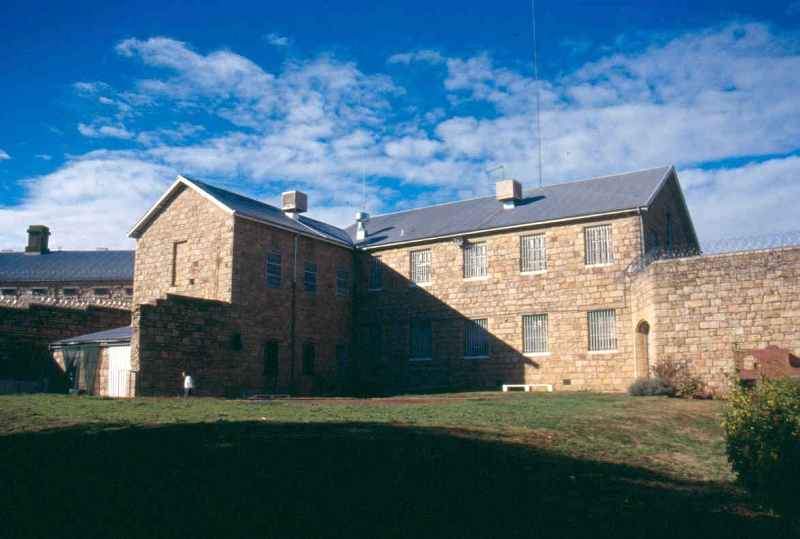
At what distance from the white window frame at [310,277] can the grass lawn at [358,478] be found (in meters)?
16.1

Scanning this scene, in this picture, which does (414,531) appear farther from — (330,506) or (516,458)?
(516,458)

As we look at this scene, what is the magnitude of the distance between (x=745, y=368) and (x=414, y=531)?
15700 millimetres

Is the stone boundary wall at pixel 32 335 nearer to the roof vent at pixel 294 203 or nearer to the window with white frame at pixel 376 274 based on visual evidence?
the roof vent at pixel 294 203

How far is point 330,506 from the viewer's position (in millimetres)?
8094

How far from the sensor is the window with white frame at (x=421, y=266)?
Answer: 32062mm

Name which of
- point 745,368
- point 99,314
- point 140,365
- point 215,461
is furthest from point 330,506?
point 99,314

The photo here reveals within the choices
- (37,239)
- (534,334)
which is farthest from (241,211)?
(37,239)

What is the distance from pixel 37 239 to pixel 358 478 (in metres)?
52.0

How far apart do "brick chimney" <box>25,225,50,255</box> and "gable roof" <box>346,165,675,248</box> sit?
1193 inches

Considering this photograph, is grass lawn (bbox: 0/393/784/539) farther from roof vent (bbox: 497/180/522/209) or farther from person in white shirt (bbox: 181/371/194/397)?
roof vent (bbox: 497/180/522/209)

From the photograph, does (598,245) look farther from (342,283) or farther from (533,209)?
(342,283)

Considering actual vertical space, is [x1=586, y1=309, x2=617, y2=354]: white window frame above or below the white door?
above

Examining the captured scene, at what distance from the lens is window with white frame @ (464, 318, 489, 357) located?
29922mm

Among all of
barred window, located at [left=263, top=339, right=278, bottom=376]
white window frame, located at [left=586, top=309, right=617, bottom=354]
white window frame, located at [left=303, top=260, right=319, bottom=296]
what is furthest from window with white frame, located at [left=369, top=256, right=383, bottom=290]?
white window frame, located at [left=586, top=309, right=617, bottom=354]
